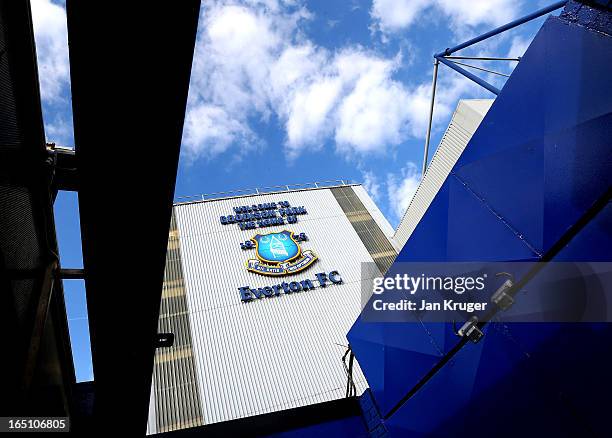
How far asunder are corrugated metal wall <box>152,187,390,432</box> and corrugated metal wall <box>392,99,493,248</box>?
3.55 metres

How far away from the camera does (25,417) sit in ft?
12.8

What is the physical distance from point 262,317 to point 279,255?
16.2 ft

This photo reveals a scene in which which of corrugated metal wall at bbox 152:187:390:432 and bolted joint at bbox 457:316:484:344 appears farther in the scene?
corrugated metal wall at bbox 152:187:390:432

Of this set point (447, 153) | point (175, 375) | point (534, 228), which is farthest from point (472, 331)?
point (447, 153)

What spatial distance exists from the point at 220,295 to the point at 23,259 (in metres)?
19.6

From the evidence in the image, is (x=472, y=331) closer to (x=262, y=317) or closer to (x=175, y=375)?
(x=175, y=375)

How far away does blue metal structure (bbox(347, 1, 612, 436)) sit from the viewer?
2656mm

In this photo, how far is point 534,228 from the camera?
3.16 meters

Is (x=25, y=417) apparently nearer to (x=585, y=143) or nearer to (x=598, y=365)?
(x=598, y=365)

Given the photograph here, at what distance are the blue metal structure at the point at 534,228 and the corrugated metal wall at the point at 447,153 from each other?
45.3 ft

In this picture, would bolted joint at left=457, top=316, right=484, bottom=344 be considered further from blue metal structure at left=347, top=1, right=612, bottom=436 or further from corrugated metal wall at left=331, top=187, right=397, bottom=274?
corrugated metal wall at left=331, top=187, right=397, bottom=274

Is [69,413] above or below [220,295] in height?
below

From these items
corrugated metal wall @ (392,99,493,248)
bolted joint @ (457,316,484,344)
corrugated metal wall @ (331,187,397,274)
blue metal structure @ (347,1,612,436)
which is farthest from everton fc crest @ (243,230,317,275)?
bolted joint @ (457,316,484,344)

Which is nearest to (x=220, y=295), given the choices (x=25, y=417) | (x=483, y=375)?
(x=25, y=417)
